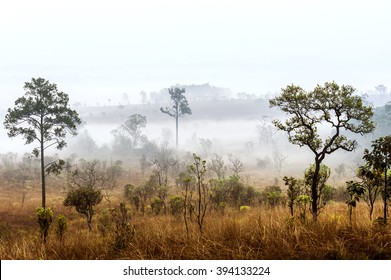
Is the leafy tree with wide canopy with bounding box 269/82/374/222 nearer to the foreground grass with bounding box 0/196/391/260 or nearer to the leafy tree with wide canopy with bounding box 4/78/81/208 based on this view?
the foreground grass with bounding box 0/196/391/260

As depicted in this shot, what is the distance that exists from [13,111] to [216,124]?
5448 inches

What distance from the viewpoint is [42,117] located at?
25.0 meters

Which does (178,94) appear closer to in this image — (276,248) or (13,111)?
(13,111)

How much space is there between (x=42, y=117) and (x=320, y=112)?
2280 centimetres

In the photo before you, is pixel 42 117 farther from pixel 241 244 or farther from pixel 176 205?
pixel 241 244

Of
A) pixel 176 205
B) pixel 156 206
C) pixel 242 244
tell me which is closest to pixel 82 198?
pixel 176 205

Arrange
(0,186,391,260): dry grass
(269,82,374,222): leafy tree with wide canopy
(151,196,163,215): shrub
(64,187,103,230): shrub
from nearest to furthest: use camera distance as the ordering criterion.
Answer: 1. (0,186,391,260): dry grass
2. (269,82,374,222): leafy tree with wide canopy
3. (64,187,103,230): shrub
4. (151,196,163,215): shrub

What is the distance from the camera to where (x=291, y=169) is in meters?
73.7

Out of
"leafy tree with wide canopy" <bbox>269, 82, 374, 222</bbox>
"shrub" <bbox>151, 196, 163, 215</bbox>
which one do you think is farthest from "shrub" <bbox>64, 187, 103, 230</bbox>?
"leafy tree with wide canopy" <bbox>269, 82, 374, 222</bbox>

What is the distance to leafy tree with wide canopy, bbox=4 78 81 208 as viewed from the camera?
78.7 feet

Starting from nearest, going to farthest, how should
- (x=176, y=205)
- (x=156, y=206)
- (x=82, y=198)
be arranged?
(x=82, y=198) < (x=176, y=205) < (x=156, y=206)

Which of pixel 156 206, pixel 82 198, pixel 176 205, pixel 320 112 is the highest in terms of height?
pixel 320 112

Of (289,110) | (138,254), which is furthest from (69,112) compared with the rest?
(138,254)

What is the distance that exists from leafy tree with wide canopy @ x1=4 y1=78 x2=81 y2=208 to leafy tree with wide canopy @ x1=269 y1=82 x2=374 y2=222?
19.3 meters
